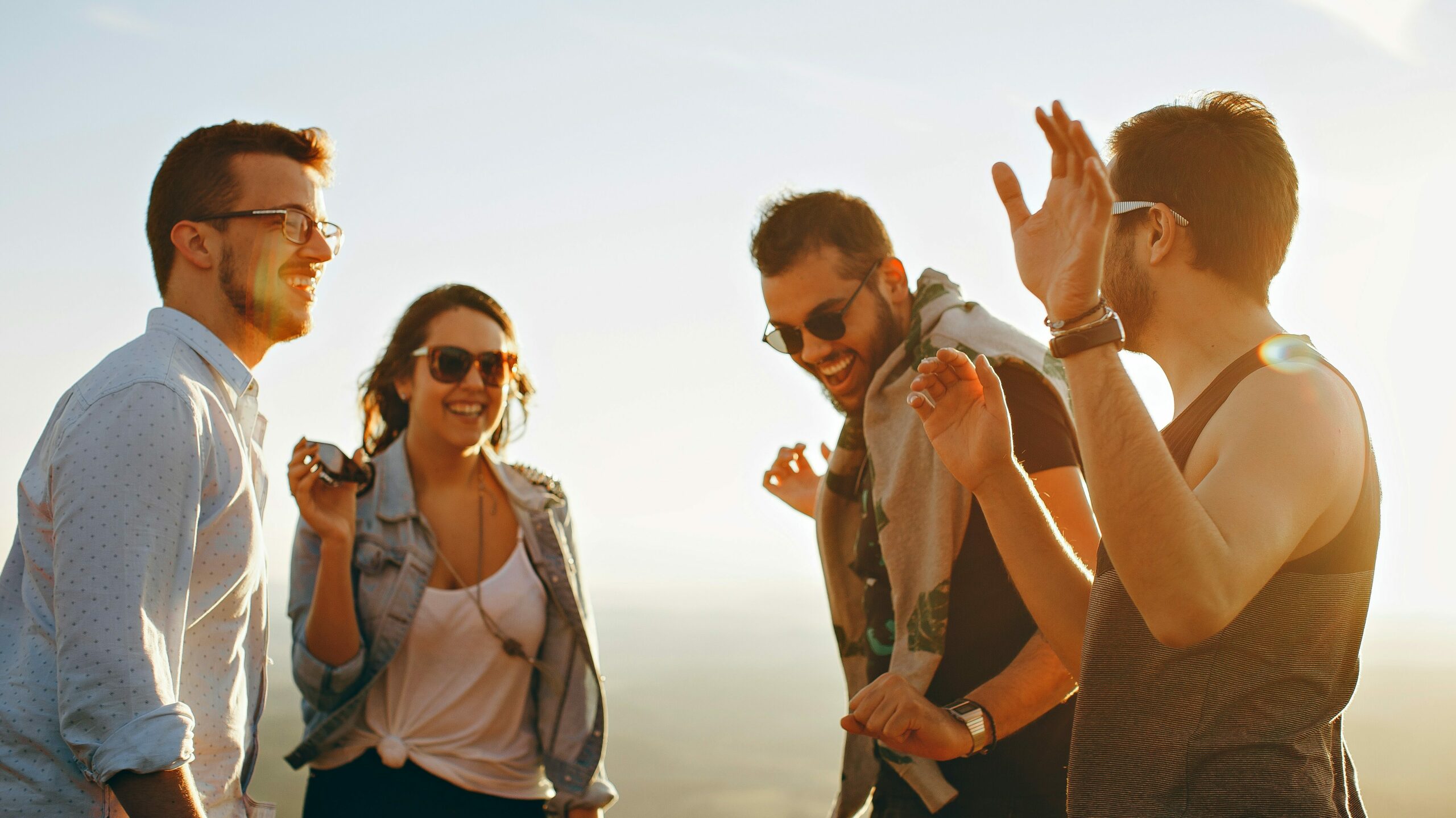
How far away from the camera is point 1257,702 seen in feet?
5.26

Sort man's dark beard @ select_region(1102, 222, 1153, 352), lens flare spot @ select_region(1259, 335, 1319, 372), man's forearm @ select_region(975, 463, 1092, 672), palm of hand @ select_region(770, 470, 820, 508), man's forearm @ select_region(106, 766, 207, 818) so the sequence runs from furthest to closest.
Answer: palm of hand @ select_region(770, 470, 820, 508) < man's forearm @ select_region(975, 463, 1092, 672) < man's dark beard @ select_region(1102, 222, 1153, 352) < man's forearm @ select_region(106, 766, 207, 818) < lens flare spot @ select_region(1259, 335, 1319, 372)

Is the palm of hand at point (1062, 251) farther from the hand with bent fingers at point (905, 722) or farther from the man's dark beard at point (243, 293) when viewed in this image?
the man's dark beard at point (243, 293)

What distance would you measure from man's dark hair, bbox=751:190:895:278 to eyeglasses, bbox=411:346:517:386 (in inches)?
47.2

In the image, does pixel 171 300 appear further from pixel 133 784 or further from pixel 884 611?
pixel 884 611

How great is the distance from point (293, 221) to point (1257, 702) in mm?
2345

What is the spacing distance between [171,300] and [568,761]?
212 centimetres

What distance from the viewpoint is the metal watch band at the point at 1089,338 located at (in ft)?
5.52

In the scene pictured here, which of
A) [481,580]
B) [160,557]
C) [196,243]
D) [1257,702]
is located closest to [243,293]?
[196,243]

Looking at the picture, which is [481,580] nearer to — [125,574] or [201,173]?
[201,173]

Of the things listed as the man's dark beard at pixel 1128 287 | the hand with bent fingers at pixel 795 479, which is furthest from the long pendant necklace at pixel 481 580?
the man's dark beard at pixel 1128 287

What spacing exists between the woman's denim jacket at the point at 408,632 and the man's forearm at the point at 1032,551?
210 centimetres

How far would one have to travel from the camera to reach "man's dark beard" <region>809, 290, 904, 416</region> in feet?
11.1

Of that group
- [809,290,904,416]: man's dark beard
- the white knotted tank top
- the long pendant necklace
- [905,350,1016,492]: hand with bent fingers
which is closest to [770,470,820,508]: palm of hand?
[809,290,904,416]: man's dark beard

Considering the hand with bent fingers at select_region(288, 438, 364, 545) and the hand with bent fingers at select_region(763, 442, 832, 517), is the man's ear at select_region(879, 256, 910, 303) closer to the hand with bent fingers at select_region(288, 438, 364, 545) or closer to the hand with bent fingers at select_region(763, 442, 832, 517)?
the hand with bent fingers at select_region(763, 442, 832, 517)
